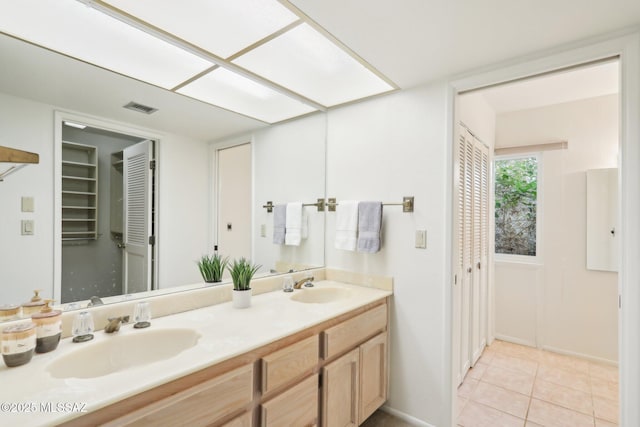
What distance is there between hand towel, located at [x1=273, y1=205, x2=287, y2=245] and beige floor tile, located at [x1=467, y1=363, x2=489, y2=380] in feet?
6.48

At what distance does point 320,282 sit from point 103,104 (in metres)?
A: 1.69

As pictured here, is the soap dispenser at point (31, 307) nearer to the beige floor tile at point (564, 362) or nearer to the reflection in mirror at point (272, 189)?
the reflection in mirror at point (272, 189)

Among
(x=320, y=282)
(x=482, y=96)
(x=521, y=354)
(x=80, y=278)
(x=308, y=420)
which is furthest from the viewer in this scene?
(x=521, y=354)

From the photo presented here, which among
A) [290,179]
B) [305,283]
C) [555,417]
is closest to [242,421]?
[305,283]

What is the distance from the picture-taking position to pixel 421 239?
1966mm

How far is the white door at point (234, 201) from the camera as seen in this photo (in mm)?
1860

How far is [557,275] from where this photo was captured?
3023mm

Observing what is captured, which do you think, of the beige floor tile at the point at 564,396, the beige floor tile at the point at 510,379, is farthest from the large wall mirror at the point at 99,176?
the beige floor tile at the point at 564,396

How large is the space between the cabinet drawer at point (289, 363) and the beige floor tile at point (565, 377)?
2289 millimetres

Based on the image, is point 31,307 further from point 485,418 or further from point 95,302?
point 485,418

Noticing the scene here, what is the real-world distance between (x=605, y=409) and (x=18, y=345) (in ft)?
10.9

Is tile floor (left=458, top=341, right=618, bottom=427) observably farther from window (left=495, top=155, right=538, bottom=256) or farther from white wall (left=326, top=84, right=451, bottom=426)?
window (left=495, top=155, right=538, bottom=256)

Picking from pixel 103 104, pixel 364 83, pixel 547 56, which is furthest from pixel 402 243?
pixel 103 104

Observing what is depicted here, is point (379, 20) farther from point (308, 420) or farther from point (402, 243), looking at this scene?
point (308, 420)
